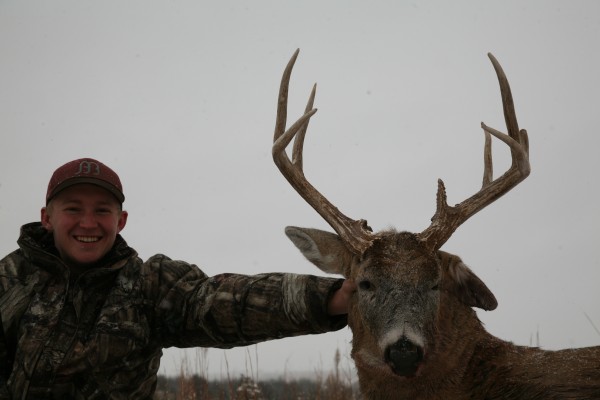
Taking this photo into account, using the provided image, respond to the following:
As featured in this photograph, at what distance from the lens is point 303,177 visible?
17.3 feet

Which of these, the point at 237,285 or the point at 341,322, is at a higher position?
the point at 237,285

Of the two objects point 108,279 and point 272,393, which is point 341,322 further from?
point 272,393

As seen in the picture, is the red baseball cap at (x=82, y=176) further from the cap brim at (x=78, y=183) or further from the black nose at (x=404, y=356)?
the black nose at (x=404, y=356)

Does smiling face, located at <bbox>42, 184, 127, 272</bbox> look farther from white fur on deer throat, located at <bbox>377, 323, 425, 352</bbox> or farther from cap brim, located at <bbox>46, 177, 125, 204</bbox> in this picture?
white fur on deer throat, located at <bbox>377, 323, 425, 352</bbox>

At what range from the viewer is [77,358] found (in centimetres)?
415

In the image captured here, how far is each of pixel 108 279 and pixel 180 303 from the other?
0.55m

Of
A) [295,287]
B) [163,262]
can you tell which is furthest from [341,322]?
[163,262]

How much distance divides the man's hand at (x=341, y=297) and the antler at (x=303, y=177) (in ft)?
0.87

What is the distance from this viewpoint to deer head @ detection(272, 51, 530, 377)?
4.10 meters

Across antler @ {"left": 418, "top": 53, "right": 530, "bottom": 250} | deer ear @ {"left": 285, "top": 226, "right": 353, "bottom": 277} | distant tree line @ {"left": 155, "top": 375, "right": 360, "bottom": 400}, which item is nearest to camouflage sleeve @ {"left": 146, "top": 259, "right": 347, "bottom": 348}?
deer ear @ {"left": 285, "top": 226, "right": 353, "bottom": 277}

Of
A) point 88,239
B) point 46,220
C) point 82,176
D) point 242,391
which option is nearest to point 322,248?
point 88,239

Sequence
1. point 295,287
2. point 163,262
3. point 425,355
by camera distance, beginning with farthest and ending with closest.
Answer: point 163,262 → point 295,287 → point 425,355

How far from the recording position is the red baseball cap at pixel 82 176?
4.52 metres

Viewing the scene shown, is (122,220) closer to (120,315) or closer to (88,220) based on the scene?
(88,220)
